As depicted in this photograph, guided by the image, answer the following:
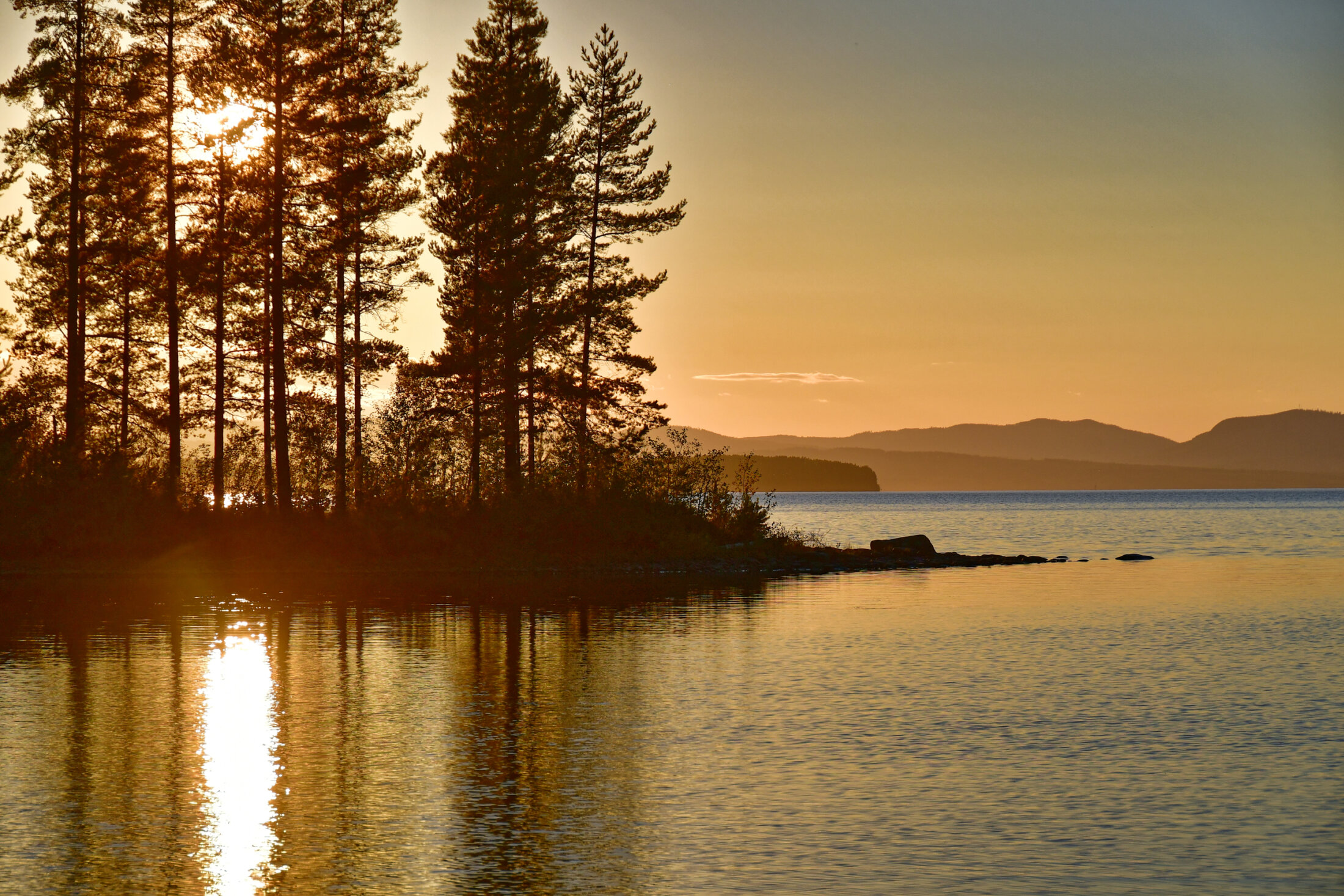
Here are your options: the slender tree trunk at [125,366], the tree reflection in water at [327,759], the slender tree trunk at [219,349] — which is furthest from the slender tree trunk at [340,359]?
the tree reflection in water at [327,759]

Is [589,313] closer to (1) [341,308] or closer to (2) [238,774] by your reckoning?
(1) [341,308]

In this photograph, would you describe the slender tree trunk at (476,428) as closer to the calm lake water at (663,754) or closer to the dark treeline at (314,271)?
the dark treeline at (314,271)

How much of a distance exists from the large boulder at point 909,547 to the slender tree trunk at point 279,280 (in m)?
26.5

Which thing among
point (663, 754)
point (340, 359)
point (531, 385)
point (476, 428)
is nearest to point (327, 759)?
point (663, 754)

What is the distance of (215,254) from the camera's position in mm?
45188

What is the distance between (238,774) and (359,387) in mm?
38907

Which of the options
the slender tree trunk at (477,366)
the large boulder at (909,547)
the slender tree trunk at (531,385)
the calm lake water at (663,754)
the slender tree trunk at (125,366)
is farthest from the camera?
the large boulder at (909,547)

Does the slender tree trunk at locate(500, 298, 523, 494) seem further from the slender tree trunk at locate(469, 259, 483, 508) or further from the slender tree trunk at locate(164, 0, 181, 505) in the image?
the slender tree trunk at locate(164, 0, 181, 505)

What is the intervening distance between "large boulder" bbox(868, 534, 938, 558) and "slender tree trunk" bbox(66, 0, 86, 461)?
3345 cm

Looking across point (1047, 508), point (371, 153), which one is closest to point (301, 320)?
point (371, 153)

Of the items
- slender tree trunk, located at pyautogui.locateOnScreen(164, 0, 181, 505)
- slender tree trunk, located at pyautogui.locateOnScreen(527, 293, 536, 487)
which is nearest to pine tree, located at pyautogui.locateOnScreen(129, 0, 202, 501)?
slender tree trunk, located at pyautogui.locateOnScreen(164, 0, 181, 505)

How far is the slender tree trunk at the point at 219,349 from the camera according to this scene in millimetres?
44344

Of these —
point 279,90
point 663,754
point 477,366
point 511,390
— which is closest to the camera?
point 663,754

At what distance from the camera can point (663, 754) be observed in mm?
13773
